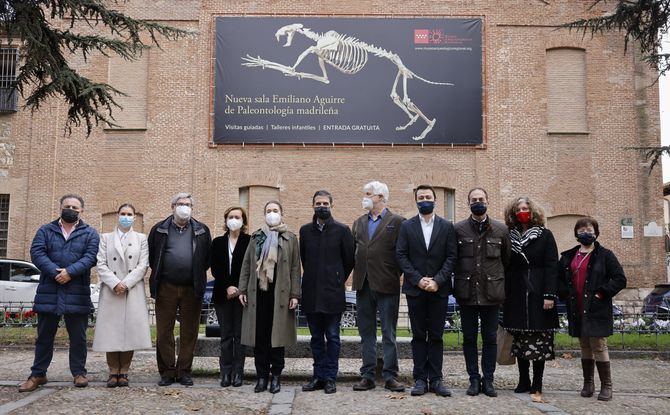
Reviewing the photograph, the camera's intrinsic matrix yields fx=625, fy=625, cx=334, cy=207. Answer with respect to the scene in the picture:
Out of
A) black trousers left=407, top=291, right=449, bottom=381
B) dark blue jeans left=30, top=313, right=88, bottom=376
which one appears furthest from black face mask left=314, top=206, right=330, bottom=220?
dark blue jeans left=30, top=313, right=88, bottom=376

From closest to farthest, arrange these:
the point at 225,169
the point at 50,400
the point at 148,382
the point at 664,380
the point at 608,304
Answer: the point at 50,400, the point at 608,304, the point at 148,382, the point at 664,380, the point at 225,169

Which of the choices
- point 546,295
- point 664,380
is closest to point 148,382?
point 546,295

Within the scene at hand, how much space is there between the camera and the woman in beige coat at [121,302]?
6.63 m

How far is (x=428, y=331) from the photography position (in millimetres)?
6305

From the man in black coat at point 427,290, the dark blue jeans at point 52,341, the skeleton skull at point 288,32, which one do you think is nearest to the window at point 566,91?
the skeleton skull at point 288,32

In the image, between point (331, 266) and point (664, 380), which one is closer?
point (331, 266)

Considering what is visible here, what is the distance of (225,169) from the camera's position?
18.1 meters

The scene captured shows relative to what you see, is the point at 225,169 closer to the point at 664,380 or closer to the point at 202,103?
the point at 202,103

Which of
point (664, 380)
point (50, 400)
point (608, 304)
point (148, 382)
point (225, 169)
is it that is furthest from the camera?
point (225, 169)

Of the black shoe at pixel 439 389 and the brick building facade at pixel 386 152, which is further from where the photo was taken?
the brick building facade at pixel 386 152

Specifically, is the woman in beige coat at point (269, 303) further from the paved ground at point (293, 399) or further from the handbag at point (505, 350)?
the handbag at point (505, 350)

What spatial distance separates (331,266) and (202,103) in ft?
42.3

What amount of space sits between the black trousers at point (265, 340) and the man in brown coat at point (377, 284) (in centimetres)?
87

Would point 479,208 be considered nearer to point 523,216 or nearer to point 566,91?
point 523,216
